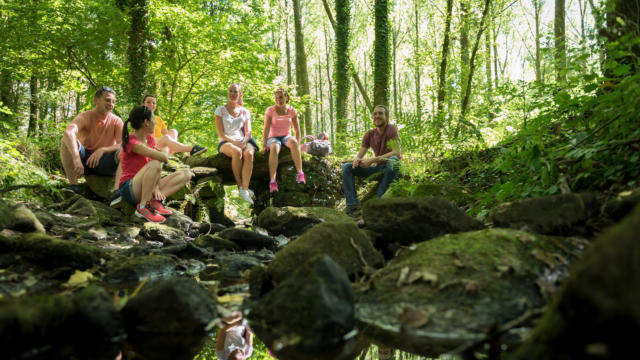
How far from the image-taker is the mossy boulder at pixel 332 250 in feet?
9.18

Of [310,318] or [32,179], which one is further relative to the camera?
[32,179]

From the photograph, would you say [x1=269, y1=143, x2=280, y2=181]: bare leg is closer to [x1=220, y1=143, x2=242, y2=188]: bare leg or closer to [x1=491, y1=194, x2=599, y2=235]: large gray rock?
[x1=220, y1=143, x2=242, y2=188]: bare leg

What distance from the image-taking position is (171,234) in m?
5.45

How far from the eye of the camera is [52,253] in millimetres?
3188

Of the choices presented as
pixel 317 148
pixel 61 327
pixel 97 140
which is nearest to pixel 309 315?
pixel 61 327

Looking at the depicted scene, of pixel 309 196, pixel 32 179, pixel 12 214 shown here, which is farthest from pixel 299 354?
pixel 309 196

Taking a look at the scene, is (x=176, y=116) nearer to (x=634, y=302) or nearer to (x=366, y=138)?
(x=366, y=138)

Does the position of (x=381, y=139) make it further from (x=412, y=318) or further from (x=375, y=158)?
(x=412, y=318)

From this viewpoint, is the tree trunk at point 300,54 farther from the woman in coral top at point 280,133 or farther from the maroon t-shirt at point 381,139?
the maroon t-shirt at point 381,139

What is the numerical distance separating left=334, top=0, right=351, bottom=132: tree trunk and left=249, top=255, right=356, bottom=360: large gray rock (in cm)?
1238

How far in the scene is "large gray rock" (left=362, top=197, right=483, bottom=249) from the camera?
10.9 ft

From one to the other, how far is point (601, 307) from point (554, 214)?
6.13 ft

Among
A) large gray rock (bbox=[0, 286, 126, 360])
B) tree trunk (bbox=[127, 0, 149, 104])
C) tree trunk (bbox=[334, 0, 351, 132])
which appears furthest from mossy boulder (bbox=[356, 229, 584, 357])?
tree trunk (bbox=[334, 0, 351, 132])

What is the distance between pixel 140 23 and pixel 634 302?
441 inches
